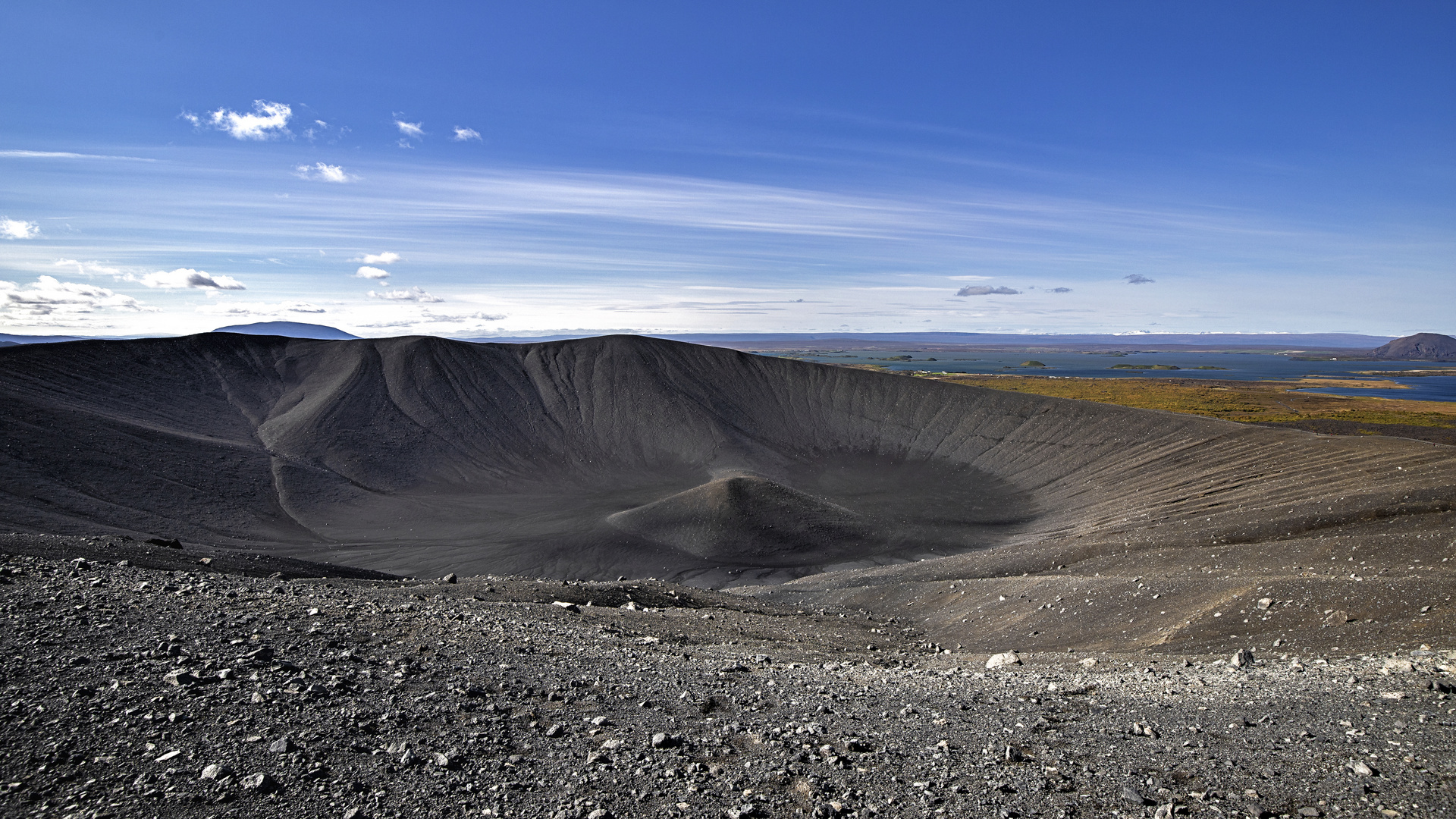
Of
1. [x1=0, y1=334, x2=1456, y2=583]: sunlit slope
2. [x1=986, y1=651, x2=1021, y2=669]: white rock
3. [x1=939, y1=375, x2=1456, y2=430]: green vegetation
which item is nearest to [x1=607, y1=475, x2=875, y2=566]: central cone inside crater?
[x1=0, y1=334, x2=1456, y2=583]: sunlit slope

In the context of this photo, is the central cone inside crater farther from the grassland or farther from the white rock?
the grassland

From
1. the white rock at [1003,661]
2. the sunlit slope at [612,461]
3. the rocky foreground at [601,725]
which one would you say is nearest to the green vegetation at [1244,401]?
the sunlit slope at [612,461]

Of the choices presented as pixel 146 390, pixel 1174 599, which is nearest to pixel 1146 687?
pixel 1174 599

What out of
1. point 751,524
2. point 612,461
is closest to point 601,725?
point 751,524

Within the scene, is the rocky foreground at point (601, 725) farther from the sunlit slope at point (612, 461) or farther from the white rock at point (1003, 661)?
the sunlit slope at point (612, 461)

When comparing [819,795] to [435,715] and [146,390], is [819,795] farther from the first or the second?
[146,390]

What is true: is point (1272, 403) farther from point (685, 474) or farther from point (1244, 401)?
point (685, 474)

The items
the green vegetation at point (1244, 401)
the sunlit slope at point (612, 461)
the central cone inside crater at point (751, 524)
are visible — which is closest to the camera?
the sunlit slope at point (612, 461)
